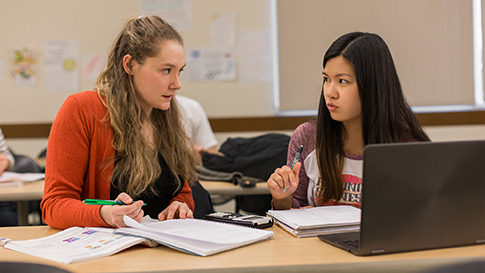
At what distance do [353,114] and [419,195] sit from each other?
2.14 feet

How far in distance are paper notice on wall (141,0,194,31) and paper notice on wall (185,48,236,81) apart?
0.23 m

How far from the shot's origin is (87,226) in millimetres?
1459

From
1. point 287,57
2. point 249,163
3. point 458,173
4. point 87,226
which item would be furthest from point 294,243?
point 287,57

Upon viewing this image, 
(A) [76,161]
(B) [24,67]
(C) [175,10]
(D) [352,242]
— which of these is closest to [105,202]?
(A) [76,161]

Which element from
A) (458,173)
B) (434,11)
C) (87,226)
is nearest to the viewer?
(458,173)

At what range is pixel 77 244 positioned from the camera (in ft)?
4.24

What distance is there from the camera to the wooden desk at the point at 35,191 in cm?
232

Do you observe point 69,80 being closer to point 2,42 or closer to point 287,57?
point 2,42

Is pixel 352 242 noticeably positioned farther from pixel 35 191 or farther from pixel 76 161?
pixel 35 191

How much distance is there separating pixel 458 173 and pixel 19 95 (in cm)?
384

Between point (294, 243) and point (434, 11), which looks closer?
point (294, 243)

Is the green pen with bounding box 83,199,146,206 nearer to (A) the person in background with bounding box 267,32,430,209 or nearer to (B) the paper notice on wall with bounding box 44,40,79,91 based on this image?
(A) the person in background with bounding box 267,32,430,209

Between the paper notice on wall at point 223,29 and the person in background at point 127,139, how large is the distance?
2.37 meters

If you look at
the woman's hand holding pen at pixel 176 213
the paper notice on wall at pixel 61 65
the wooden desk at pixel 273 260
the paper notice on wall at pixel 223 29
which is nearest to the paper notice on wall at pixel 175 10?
the paper notice on wall at pixel 223 29
